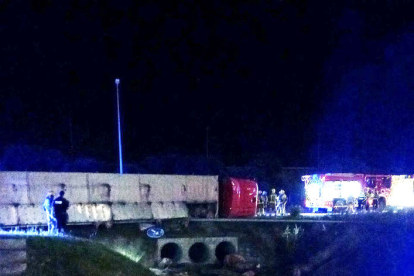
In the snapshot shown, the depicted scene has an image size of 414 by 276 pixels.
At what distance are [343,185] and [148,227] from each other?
13.5 m

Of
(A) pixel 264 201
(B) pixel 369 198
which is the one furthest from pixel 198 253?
(B) pixel 369 198

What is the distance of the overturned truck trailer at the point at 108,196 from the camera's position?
18.9 m

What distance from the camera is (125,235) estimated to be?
70.9 ft

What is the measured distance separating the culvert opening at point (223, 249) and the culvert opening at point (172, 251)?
198 cm

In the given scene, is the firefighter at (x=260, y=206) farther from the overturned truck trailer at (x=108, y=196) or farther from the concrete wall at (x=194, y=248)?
the concrete wall at (x=194, y=248)

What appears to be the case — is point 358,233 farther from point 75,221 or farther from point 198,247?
point 75,221

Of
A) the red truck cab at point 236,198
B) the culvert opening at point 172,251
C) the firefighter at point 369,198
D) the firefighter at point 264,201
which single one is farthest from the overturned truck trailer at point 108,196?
the firefighter at point 369,198

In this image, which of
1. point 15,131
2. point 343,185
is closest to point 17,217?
point 343,185

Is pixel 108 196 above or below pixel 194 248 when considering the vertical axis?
above

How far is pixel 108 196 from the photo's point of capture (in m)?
22.1

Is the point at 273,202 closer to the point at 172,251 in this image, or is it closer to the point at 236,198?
the point at 236,198

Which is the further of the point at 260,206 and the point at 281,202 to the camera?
the point at 260,206

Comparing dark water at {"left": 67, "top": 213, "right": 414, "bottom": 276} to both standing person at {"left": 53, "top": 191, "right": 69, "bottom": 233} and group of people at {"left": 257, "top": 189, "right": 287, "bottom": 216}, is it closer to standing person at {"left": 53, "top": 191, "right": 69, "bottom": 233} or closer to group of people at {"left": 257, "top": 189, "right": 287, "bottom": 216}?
standing person at {"left": 53, "top": 191, "right": 69, "bottom": 233}

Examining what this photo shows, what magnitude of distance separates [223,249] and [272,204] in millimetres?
7268
